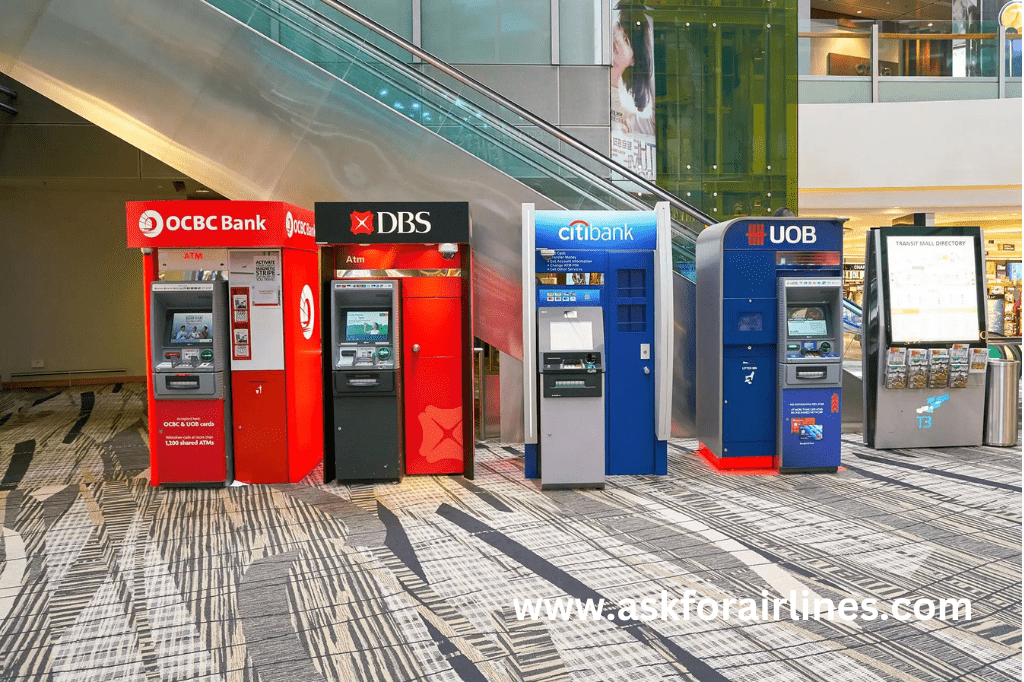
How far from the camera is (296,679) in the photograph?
9.00 feet

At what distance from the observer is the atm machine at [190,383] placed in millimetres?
5355

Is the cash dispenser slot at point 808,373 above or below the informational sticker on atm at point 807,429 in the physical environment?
above

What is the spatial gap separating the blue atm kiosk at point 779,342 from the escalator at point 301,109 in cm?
98

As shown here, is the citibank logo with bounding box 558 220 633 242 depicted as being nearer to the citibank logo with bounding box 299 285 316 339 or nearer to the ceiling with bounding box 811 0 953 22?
the citibank logo with bounding box 299 285 316 339

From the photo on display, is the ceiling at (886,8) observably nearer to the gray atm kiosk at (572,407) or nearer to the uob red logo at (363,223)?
the gray atm kiosk at (572,407)

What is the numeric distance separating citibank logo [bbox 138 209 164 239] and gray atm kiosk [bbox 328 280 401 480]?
1.32m

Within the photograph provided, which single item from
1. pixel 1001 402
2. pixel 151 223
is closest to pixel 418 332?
pixel 151 223

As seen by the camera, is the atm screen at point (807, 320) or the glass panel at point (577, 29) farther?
the glass panel at point (577, 29)

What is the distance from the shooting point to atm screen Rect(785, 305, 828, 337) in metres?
5.72

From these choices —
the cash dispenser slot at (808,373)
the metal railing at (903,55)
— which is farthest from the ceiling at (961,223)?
the cash dispenser slot at (808,373)

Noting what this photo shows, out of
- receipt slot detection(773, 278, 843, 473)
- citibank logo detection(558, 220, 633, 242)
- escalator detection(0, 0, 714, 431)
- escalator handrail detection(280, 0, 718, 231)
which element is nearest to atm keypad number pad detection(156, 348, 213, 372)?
escalator detection(0, 0, 714, 431)

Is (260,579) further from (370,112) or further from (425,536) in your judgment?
(370,112)

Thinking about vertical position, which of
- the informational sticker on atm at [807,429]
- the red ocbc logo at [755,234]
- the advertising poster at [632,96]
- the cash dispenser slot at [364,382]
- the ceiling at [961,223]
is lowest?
the informational sticker on atm at [807,429]

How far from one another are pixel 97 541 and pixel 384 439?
197 cm
